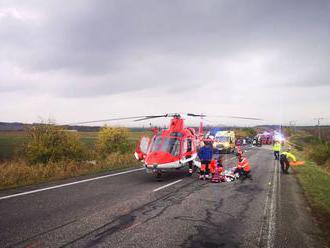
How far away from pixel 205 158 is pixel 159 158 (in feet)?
8.15

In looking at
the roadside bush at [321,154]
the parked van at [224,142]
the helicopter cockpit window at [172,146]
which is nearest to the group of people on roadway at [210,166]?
the helicopter cockpit window at [172,146]

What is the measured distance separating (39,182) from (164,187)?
16.8 ft

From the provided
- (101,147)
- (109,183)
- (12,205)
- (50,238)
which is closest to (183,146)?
(109,183)

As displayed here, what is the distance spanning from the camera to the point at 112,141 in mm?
45594

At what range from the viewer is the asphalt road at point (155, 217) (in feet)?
19.7

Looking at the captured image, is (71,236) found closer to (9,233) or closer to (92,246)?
(92,246)

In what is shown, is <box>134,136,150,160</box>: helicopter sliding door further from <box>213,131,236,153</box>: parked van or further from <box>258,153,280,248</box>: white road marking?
<box>213,131,236,153</box>: parked van

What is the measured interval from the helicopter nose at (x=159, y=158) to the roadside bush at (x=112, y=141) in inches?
1282

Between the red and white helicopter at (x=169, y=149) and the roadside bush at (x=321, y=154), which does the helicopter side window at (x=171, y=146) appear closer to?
the red and white helicopter at (x=169, y=149)

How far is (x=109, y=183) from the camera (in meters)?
12.4

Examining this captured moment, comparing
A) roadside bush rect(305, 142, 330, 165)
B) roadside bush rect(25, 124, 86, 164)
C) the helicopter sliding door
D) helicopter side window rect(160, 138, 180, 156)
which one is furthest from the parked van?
helicopter side window rect(160, 138, 180, 156)

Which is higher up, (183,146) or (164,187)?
(183,146)

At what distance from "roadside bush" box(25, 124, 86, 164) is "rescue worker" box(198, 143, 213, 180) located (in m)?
15.7

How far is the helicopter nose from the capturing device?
507 inches
